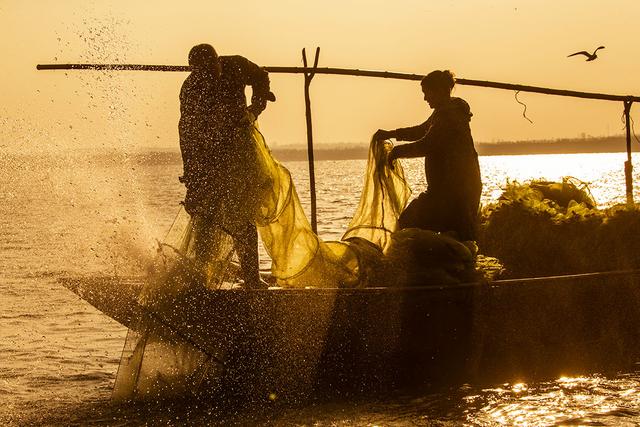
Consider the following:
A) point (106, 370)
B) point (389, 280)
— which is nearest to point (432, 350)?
point (389, 280)

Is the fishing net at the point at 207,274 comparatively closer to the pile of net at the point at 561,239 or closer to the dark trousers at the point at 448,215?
the dark trousers at the point at 448,215

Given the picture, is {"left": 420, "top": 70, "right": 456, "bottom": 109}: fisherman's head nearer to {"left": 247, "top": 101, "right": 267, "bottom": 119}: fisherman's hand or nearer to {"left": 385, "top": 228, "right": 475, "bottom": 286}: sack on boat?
{"left": 385, "top": 228, "right": 475, "bottom": 286}: sack on boat

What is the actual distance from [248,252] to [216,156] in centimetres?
81

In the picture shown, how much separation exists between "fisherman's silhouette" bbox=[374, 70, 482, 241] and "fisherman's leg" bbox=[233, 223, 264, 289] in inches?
59.6

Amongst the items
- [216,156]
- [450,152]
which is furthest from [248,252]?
[450,152]

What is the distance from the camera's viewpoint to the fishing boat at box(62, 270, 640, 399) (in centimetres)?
804

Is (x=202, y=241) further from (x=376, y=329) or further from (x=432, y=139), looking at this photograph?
(x=432, y=139)

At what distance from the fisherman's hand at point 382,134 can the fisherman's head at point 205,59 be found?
1877 mm

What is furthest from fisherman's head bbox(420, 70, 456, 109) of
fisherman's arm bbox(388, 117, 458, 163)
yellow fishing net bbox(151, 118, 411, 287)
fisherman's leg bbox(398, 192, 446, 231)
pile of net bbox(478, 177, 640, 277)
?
pile of net bbox(478, 177, 640, 277)

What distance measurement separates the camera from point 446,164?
888cm

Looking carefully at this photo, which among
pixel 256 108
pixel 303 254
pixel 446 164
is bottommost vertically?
pixel 303 254

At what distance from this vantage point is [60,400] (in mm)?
9828

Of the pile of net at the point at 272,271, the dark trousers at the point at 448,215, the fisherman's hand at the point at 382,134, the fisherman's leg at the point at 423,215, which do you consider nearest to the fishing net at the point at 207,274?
the pile of net at the point at 272,271

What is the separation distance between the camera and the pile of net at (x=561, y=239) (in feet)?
31.7
